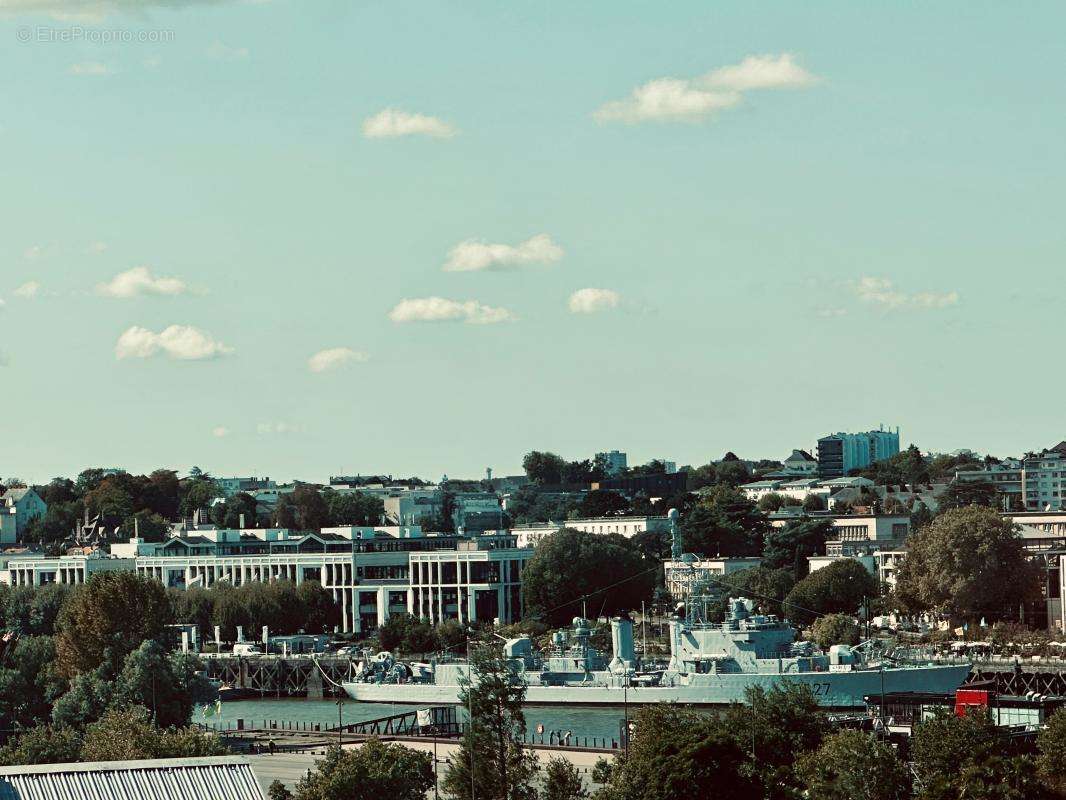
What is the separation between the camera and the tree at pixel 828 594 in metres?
113

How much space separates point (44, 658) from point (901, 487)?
106m

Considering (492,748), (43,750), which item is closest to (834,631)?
(43,750)

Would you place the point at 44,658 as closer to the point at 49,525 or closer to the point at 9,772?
the point at 9,772

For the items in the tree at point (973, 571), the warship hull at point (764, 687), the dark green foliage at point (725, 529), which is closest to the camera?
the warship hull at point (764, 687)

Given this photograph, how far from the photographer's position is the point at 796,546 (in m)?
134

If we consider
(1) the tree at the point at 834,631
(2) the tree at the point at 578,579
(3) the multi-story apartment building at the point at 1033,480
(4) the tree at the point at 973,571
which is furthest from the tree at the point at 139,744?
(3) the multi-story apartment building at the point at 1033,480

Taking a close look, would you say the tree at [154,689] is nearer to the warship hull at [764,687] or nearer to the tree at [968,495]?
the warship hull at [764,687]

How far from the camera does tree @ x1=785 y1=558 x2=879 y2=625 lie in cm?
11338

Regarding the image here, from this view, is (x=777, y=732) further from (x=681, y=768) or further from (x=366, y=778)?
(x=366, y=778)

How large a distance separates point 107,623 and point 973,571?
43.8 m

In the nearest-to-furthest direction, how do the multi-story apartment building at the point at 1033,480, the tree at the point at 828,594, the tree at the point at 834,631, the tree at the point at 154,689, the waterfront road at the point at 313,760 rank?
1. the waterfront road at the point at 313,760
2. the tree at the point at 154,689
3. the tree at the point at 834,631
4. the tree at the point at 828,594
5. the multi-story apartment building at the point at 1033,480

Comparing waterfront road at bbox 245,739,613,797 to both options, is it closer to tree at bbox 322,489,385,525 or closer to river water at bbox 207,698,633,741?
river water at bbox 207,698,633,741

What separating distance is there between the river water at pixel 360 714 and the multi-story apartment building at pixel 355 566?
2759 centimetres

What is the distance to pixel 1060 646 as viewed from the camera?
313 ft
